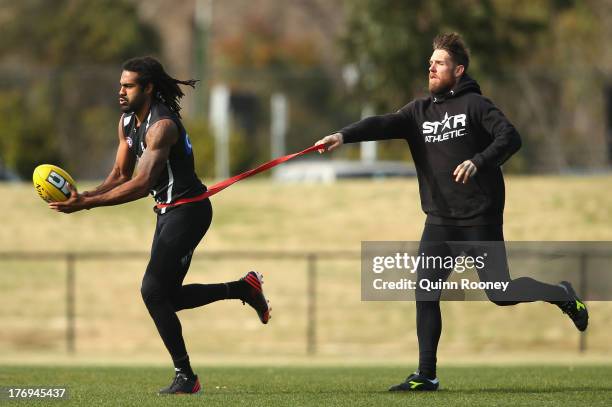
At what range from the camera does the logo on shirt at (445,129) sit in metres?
8.77

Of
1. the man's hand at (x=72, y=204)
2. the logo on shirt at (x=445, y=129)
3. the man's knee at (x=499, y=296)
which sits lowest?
the man's knee at (x=499, y=296)

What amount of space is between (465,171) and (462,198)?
460 millimetres

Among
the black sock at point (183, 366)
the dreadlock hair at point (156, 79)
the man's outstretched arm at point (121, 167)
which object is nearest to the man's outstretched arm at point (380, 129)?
the dreadlock hair at point (156, 79)

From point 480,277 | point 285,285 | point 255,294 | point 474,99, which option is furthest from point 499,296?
point 285,285

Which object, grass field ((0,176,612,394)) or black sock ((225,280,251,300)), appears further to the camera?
grass field ((0,176,612,394))

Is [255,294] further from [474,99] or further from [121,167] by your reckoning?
[474,99]

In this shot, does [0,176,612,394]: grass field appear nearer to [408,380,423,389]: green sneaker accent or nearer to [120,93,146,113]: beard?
[408,380,423,389]: green sneaker accent

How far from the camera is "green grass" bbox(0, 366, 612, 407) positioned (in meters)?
8.23

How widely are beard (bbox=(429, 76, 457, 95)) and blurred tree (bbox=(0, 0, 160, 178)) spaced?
2594 cm

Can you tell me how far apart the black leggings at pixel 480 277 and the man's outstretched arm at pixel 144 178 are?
1950 mm

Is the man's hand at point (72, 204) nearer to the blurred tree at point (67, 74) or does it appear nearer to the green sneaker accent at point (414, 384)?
the green sneaker accent at point (414, 384)

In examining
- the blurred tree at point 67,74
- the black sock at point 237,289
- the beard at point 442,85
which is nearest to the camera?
the beard at point 442,85

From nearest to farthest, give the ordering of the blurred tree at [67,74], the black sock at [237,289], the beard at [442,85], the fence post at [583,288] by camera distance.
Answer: the beard at [442,85]
the black sock at [237,289]
the fence post at [583,288]
the blurred tree at [67,74]

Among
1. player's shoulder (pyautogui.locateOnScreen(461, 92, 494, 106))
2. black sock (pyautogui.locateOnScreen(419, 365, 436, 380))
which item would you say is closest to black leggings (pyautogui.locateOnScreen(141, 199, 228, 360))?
black sock (pyautogui.locateOnScreen(419, 365, 436, 380))
